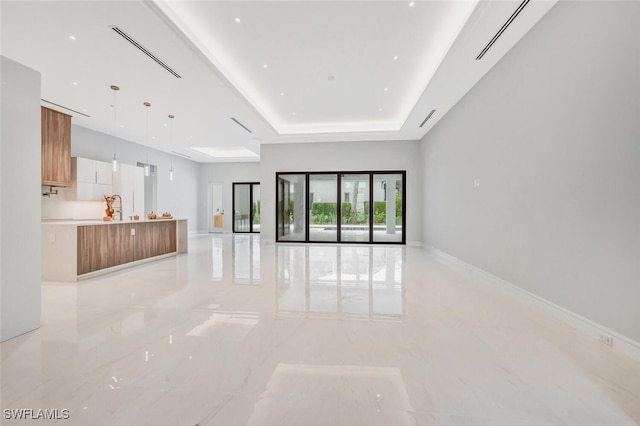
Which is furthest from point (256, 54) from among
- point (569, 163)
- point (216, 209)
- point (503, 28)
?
point (216, 209)

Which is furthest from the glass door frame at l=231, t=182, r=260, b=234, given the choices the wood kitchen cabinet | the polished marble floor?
the polished marble floor

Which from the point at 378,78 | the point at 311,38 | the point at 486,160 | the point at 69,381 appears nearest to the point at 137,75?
the point at 311,38

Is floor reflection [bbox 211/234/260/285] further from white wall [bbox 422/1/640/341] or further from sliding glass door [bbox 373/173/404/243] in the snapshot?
sliding glass door [bbox 373/173/404/243]

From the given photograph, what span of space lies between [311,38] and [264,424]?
15.3 ft

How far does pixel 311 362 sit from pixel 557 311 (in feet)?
9.26

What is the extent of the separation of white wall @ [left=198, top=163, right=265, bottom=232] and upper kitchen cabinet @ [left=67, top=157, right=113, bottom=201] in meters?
5.11

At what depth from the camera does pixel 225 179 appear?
43.9ft

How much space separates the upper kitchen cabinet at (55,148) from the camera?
251 inches

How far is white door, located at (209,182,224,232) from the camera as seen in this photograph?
13359 millimetres

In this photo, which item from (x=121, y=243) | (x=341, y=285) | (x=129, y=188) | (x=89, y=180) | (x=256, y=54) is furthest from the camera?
(x=129, y=188)

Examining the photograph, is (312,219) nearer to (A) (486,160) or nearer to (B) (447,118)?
(B) (447,118)

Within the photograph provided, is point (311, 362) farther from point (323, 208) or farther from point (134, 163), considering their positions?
point (134, 163)

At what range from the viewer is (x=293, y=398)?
5.78ft

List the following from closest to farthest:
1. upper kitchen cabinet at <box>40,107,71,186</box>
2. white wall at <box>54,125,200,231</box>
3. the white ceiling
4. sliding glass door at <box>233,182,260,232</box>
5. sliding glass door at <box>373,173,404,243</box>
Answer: the white ceiling, upper kitchen cabinet at <box>40,107,71,186</box>, white wall at <box>54,125,200,231</box>, sliding glass door at <box>373,173,404,243</box>, sliding glass door at <box>233,182,260,232</box>
